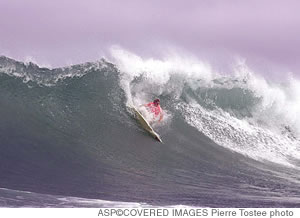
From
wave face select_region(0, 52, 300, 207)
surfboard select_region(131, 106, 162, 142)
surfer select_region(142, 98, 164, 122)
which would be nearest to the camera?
wave face select_region(0, 52, 300, 207)

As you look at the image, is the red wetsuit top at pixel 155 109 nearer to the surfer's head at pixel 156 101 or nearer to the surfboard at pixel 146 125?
the surfer's head at pixel 156 101

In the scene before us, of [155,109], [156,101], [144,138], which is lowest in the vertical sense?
[144,138]

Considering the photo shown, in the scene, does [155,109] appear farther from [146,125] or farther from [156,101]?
[146,125]

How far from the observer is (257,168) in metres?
13.9

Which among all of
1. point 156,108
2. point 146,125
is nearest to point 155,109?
point 156,108

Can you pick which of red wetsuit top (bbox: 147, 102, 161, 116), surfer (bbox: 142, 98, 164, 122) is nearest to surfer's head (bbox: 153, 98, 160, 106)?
surfer (bbox: 142, 98, 164, 122)

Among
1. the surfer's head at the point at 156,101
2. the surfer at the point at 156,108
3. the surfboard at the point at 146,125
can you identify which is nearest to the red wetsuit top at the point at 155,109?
the surfer at the point at 156,108

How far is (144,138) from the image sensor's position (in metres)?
15.0

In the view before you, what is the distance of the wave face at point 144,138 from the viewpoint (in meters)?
11.1

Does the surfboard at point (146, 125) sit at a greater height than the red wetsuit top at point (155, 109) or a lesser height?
lesser

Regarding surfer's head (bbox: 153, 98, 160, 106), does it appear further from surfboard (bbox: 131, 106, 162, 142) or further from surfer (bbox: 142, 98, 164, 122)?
surfboard (bbox: 131, 106, 162, 142)

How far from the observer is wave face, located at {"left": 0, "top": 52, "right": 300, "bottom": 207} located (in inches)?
438

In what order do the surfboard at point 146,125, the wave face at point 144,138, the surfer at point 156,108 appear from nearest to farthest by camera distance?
1. the wave face at point 144,138
2. the surfboard at point 146,125
3. the surfer at point 156,108

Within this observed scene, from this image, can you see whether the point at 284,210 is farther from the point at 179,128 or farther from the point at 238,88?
the point at 238,88
